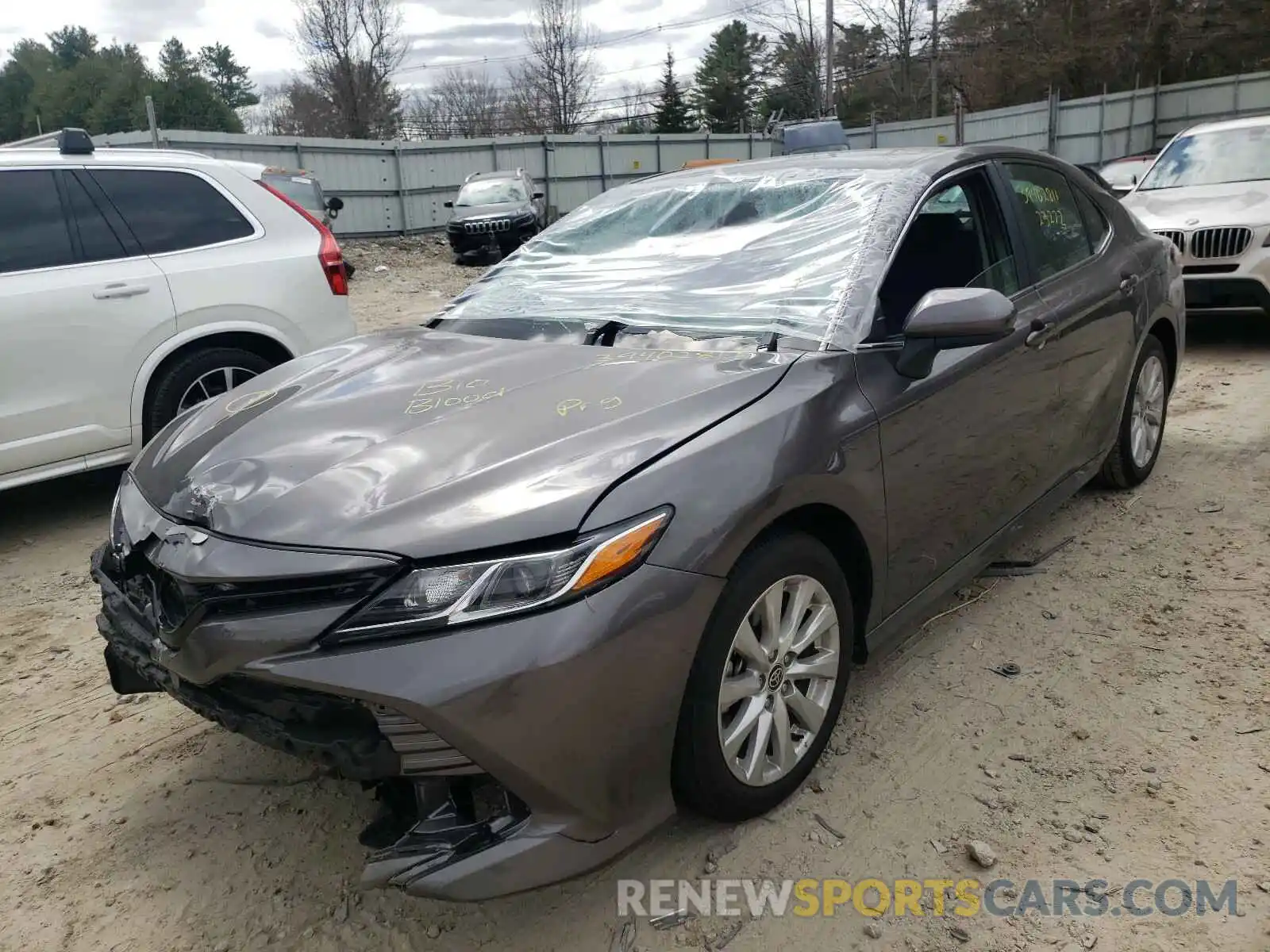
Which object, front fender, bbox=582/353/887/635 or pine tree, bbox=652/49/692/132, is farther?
pine tree, bbox=652/49/692/132

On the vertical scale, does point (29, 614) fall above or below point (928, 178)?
below

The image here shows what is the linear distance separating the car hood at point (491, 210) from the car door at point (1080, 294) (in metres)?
15.9

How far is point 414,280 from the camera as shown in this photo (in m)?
17.3

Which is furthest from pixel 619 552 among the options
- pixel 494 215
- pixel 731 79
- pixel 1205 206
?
pixel 731 79

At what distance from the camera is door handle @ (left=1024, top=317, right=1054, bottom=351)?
3.27 metres

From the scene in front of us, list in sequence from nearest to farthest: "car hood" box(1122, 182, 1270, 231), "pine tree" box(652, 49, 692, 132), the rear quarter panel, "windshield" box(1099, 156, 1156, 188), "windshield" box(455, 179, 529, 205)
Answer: the rear quarter panel, "car hood" box(1122, 182, 1270, 231), "windshield" box(1099, 156, 1156, 188), "windshield" box(455, 179, 529, 205), "pine tree" box(652, 49, 692, 132)

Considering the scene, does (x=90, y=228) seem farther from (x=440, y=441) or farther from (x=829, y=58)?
(x=829, y=58)

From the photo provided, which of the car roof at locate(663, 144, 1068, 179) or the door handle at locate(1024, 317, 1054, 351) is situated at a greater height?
the car roof at locate(663, 144, 1068, 179)

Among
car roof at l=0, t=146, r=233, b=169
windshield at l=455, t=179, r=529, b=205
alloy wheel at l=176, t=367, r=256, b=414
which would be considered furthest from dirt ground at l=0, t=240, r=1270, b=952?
windshield at l=455, t=179, r=529, b=205

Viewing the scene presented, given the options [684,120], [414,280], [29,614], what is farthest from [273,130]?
[29,614]

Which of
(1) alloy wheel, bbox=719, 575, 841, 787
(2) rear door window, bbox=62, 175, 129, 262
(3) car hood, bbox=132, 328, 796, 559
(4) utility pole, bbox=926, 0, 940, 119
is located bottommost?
(1) alloy wheel, bbox=719, 575, 841, 787

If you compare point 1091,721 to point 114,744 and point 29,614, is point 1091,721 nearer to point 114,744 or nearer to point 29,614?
point 114,744

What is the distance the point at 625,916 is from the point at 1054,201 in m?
3.12

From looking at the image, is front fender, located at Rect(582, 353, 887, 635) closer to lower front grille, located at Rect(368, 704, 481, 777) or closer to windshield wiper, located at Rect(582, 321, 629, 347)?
lower front grille, located at Rect(368, 704, 481, 777)
